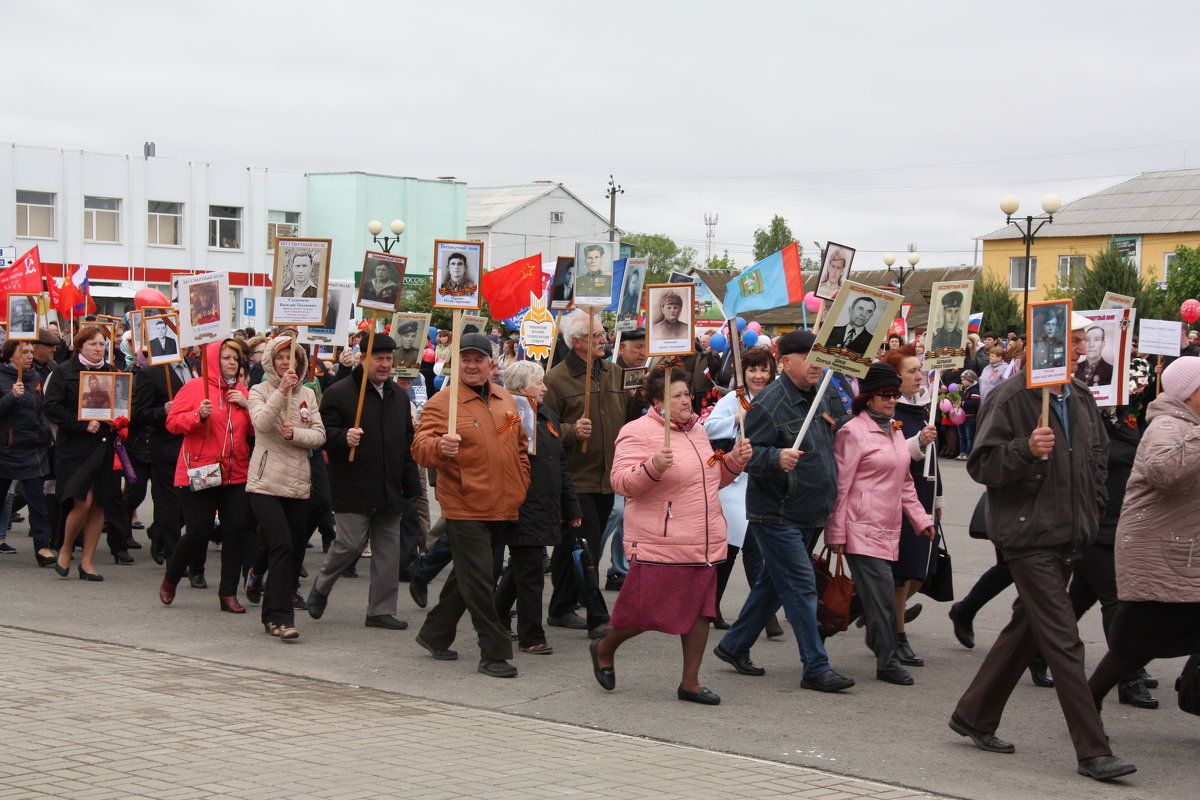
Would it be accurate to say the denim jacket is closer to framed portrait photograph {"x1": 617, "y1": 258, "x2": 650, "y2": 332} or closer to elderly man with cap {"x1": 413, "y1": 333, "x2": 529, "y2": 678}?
elderly man with cap {"x1": 413, "y1": 333, "x2": 529, "y2": 678}

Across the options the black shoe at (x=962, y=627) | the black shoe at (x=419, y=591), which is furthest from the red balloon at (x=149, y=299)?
the black shoe at (x=962, y=627)

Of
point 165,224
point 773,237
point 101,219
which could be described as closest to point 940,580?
point 101,219

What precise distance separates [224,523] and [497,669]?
280 centimetres

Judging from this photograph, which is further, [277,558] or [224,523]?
[224,523]

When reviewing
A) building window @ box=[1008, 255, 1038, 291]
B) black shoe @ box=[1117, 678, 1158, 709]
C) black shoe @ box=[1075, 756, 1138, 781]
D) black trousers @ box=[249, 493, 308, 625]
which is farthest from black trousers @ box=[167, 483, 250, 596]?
building window @ box=[1008, 255, 1038, 291]

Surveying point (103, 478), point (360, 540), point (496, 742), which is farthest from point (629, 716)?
point (103, 478)

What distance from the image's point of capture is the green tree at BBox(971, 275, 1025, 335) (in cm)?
4966

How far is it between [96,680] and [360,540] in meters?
2.13

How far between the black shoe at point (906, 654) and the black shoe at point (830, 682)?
729 mm

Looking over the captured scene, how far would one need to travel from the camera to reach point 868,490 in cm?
777

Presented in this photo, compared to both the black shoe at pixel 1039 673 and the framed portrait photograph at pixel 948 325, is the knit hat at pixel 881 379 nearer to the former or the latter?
the framed portrait photograph at pixel 948 325

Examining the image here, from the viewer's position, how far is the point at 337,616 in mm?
9609

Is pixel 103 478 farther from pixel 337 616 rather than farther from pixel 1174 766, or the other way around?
pixel 1174 766

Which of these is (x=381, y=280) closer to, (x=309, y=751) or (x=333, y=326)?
(x=333, y=326)
